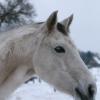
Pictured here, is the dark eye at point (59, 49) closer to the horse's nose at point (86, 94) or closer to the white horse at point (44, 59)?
the white horse at point (44, 59)

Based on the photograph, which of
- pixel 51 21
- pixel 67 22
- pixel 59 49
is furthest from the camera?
pixel 67 22

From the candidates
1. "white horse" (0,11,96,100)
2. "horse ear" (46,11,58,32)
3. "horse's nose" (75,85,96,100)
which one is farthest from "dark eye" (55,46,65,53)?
"horse's nose" (75,85,96,100)

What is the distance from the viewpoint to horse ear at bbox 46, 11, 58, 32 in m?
4.45

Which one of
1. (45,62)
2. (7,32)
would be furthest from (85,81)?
(7,32)

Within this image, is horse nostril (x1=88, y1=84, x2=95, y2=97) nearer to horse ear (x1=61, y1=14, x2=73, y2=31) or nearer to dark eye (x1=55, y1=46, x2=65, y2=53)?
dark eye (x1=55, y1=46, x2=65, y2=53)

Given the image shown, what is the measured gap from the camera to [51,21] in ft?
14.7

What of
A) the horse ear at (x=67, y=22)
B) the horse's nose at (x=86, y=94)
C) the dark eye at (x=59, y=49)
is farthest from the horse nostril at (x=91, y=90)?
the horse ear at (x=67, y=22)

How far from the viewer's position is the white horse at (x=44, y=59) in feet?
13.7

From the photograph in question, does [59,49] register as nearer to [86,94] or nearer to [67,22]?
[67,22]

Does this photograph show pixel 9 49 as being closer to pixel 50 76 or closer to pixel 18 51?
pixel 18 51

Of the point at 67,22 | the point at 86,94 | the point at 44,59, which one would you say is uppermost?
the point at 67,22

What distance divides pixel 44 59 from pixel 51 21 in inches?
18.0

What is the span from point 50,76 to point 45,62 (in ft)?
0.53

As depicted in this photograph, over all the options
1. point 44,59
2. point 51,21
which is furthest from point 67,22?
point 44,59
